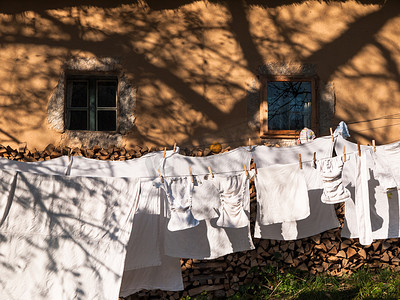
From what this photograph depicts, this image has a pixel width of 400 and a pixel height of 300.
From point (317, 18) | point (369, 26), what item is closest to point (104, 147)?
point (317, 18)

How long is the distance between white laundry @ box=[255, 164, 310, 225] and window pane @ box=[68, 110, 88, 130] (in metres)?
2.23

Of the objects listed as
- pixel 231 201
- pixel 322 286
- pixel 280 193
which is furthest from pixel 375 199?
pixel 231 201

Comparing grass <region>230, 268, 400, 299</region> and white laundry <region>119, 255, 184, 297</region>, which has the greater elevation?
white laundry <region>119, 255, 184, 297</region>

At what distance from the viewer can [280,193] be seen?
17.0 feet

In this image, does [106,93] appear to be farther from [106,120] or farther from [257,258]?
[257,258]

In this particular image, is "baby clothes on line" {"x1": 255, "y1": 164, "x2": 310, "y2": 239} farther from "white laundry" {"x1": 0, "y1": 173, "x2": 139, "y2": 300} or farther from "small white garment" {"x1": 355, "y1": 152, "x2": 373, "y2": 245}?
"white laundry" {"x1": 0, "y1": 173, "x2": 139, "y2": 300}

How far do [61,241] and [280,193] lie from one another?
1970 millimetres

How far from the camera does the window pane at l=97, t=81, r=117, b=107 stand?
21.2 ft

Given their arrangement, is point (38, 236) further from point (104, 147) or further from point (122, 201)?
point (104, 147)

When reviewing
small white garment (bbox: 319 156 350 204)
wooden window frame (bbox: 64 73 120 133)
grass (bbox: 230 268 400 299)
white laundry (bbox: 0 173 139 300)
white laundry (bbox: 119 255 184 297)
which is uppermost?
wooden window frame (bbox: 64 73 120 133)

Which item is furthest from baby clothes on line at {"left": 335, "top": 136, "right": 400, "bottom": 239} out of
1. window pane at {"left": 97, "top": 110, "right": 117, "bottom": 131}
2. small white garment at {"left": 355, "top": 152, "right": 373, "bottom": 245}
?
window pane at {"left": 97, "top": 110, "right": 117, "bottom": 131}

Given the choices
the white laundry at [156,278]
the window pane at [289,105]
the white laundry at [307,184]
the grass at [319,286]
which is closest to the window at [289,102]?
the window pane at [289,105]

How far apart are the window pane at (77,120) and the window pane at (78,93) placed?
0.08 metres

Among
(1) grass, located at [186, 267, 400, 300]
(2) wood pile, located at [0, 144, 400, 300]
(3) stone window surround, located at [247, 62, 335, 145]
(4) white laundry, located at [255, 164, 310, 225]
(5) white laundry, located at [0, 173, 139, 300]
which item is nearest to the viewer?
(5) white laundry, located at [0, 173, 139, 300]
